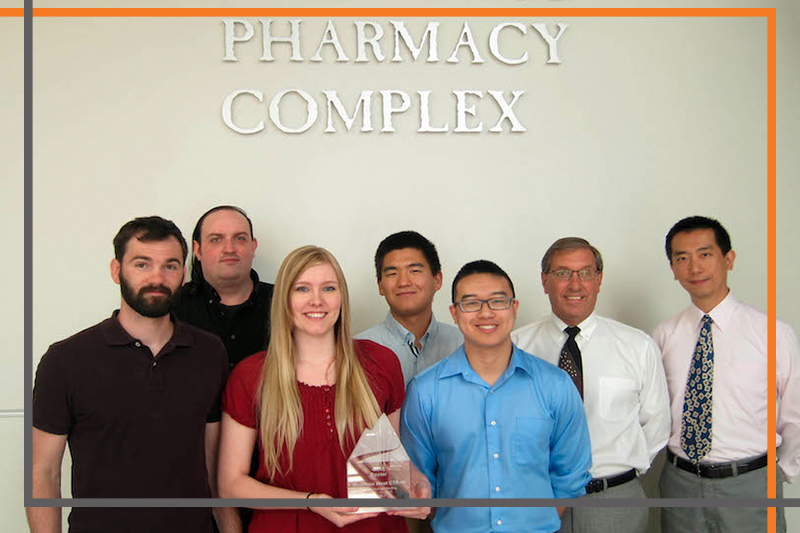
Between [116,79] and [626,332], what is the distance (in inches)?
96.6

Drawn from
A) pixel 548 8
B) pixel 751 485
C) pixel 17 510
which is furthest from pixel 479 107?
pixel 17 510

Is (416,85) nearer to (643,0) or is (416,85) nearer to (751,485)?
(643,0)

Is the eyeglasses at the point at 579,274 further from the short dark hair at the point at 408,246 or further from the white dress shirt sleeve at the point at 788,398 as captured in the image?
the white dress shirt sleeve at the point at 788,398

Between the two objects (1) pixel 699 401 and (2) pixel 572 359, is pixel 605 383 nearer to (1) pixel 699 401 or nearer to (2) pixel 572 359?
(2) pixel 572 359

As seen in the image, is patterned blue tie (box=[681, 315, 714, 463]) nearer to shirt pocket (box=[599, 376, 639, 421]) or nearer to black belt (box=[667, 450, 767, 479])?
black belt (box=[667, 450, 767, 479])

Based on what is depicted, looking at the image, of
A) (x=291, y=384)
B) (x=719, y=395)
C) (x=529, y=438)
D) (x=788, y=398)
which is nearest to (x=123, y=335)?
(x=291, y=384)

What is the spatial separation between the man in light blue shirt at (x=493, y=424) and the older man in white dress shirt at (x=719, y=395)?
2.29 feet

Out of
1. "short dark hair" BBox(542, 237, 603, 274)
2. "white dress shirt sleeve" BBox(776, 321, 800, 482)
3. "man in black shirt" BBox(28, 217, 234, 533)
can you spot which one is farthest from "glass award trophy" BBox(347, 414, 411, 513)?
"white dress shirt sleeve" BBox(776, 321, 800, 482)

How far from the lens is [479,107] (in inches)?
130

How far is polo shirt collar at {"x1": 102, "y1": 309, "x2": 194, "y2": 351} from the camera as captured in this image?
1856 mm

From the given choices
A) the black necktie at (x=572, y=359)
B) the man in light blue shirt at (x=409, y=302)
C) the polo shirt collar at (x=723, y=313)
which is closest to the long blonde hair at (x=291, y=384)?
the man in light blue shirt at (x=409, y=302)

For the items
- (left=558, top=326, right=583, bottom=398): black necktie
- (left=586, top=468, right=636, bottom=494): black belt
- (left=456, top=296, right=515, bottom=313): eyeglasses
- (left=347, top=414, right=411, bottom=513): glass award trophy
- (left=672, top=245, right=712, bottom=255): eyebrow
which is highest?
(left=672, top=245, right=712, bottom=255): eyebrow

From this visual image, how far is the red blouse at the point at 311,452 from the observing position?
5.84 ft

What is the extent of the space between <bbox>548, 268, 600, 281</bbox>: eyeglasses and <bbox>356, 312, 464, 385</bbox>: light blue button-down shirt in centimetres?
44
